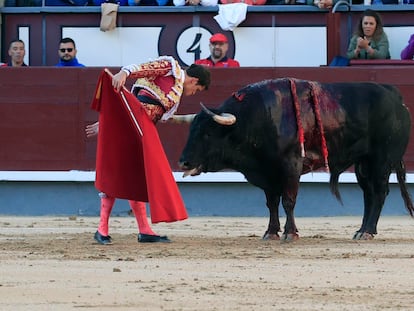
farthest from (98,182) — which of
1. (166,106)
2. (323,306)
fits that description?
(323,306)

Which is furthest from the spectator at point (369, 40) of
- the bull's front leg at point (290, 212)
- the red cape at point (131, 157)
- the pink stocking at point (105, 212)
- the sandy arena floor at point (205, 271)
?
the pink stocking at point (105, 212)

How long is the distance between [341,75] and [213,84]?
3.57ft

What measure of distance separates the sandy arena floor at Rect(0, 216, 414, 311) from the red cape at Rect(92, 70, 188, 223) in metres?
0.28

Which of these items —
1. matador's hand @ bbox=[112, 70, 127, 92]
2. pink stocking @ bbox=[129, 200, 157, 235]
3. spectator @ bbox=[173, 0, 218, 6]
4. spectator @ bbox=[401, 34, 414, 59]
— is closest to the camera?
matador's hand @ bbox=[112, 70, 127, 92]

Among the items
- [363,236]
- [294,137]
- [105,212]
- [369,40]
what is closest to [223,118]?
[294,137]

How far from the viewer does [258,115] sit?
921 cm

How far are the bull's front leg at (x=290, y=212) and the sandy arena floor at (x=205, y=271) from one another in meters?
0.11

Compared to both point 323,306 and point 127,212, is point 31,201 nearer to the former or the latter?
point 127,212

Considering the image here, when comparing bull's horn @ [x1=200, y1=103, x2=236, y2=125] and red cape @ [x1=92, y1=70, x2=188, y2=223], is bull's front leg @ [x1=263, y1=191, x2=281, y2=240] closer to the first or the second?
bull's horn @ [x1=200, y1=103, x2=236, y2=125]

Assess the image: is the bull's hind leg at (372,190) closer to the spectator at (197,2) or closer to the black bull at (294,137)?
the black bull at (294,137)

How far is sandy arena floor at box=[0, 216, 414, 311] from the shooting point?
616cm

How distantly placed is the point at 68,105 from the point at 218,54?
137 cm

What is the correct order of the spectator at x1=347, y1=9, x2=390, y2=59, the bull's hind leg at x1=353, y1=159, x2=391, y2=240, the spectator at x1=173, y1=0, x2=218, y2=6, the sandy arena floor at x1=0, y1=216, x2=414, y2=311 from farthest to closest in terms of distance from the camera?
the spectator at x1=173, y1=0, x2=218, y2=6
the spectator at x1=347, y1=9, x2=390, y2=59
the bull's hind leg at x1=353, y1=159, x2=391, y2=240
the sandy arena floor at x1=0, y1=216, x2=414, y2=311

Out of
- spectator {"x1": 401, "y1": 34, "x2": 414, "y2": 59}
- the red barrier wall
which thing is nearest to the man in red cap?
the red barrier wall
